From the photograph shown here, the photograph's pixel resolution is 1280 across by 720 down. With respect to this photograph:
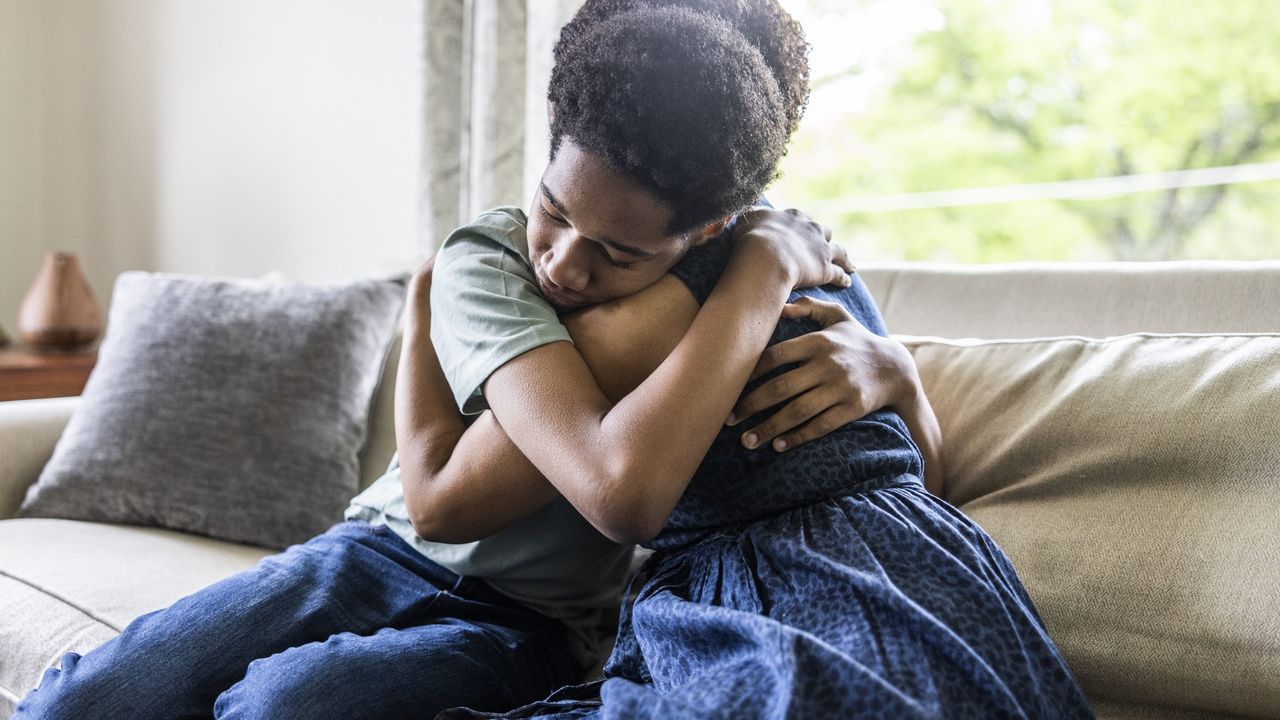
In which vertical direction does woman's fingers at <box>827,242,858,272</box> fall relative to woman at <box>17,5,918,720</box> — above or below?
above

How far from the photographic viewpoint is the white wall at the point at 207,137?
288cm

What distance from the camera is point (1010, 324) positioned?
1464 mm

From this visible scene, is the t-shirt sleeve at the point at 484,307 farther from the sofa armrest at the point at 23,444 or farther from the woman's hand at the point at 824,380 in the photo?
the sofa armrest at the point at 23,444

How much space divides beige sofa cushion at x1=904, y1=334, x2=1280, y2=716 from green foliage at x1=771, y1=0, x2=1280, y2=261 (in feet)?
16.4

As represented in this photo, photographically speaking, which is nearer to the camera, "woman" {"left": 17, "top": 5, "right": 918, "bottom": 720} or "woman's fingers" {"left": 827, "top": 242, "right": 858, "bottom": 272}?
"woman" {"left": 17, "top": 5, "right": 918, "bottom": 720}

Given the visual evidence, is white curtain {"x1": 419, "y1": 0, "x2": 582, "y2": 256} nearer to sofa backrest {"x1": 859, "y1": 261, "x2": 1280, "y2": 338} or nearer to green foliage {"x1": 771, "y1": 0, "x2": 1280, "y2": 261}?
sofa backrest {"x1": 859, "y1": 261, "x2": 1280, "y2": 338}

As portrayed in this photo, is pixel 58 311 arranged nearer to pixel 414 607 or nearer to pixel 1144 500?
pixel 414 607

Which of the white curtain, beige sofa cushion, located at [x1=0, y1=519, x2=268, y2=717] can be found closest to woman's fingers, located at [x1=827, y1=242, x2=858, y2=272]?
beige sofa cushion, located at [x1=0, y1=519, x2=268, y2=717]

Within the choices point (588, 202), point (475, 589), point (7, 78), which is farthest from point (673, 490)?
point (7, 78)

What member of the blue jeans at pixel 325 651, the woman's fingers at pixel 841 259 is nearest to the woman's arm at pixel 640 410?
the woman's fingers at pixel 841 259

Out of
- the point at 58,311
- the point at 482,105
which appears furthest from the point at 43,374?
the point at 482,105

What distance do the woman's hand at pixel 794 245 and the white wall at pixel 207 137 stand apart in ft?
6.25

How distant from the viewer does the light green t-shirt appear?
37.4 inches

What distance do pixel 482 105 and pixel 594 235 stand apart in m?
1.55
